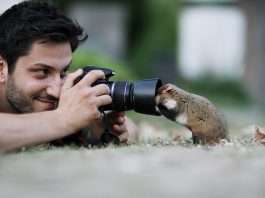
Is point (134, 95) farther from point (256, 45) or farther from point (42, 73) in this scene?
point (256, 45)

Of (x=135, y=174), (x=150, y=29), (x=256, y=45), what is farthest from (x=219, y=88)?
(x=135, y=174)

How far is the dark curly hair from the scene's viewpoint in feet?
19.2

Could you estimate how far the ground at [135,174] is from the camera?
13.2 feet

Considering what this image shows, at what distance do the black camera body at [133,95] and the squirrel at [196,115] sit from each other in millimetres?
146

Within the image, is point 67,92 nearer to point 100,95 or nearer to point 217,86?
point 100,95

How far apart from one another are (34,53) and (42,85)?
26cm

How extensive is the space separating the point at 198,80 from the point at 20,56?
20378mm

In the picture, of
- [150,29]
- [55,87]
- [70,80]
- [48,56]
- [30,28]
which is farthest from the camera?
[150,29]

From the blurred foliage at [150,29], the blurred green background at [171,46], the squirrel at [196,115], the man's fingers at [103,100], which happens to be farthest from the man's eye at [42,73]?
the blurred foliage at [150,29]

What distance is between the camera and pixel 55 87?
222 inches

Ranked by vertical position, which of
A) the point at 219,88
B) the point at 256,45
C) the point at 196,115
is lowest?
the point at 219,88

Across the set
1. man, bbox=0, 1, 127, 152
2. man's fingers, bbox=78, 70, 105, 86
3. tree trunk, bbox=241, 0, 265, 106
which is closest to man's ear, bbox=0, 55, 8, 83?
man, bbox=0, 1, 127, 152

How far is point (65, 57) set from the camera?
587 centimetres

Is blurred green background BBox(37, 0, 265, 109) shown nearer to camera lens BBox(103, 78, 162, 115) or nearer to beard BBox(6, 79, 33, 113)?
beard BBox(6, 79, 33, 113)
